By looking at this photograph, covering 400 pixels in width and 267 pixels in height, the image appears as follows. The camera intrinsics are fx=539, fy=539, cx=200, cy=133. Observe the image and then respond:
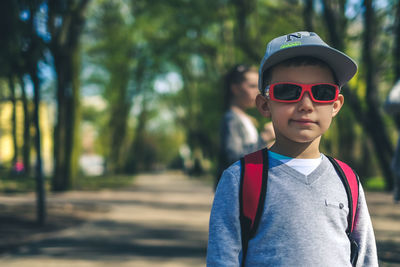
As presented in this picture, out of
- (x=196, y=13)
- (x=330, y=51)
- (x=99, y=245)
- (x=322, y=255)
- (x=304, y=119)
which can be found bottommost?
(x=99, y=245)

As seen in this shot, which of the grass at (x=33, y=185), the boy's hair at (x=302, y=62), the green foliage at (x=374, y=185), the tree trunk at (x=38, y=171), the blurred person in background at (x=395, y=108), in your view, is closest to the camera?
the boy's hair at (x=302, y=62)

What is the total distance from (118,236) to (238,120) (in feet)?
15.2

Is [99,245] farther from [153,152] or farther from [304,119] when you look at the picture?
[153,152]

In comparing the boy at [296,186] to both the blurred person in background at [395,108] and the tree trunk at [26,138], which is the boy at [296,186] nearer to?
the blurred person in background at [395,108]

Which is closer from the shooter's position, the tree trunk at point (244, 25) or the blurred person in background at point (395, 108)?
the blurred person in background at point (395, 108)

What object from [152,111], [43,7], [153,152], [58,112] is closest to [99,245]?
[43,7]

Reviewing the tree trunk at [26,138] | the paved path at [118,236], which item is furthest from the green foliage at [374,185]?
the tree trunk at [26,138]

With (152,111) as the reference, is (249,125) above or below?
below

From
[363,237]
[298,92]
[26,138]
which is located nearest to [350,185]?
[363,237]

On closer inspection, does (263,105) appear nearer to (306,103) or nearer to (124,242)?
(306,103)

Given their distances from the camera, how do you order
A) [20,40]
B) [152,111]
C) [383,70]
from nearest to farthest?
[20,40] → [383,70] → [152,111]

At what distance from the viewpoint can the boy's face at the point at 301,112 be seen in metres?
1.97

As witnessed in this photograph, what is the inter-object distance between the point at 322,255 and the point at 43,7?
8.51 metres

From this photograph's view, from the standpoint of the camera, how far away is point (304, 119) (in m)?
1.96
